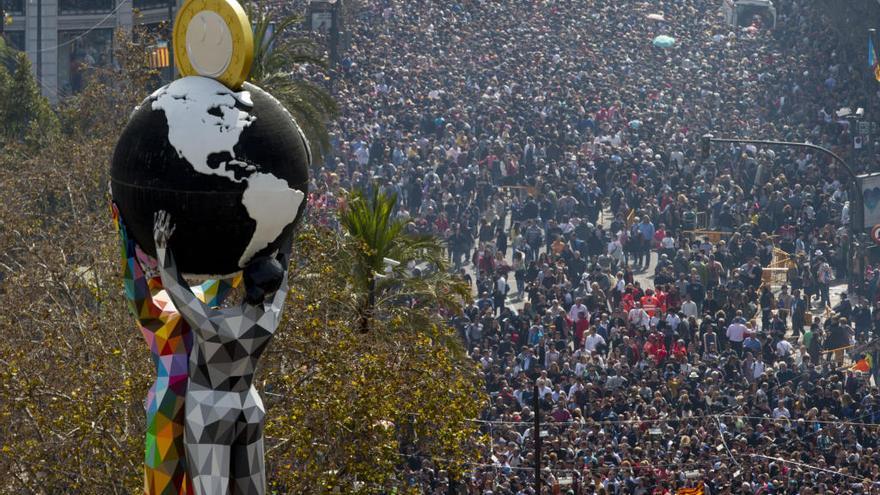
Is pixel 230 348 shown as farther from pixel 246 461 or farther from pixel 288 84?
pixel 288 84

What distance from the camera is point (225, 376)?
56.4 feet

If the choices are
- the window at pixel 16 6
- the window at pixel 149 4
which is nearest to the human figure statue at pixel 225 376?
the window at pixel 149 4

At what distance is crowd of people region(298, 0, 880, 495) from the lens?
30984 millimetres

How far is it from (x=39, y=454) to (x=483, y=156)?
29.3 metres

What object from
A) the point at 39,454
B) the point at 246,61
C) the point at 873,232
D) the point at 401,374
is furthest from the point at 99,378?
the point at 873,232

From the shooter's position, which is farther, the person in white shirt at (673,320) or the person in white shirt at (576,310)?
the person in white shirt at (576,310)

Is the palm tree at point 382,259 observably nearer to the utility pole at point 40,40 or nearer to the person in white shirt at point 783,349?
the person in white shirt at point 783,349

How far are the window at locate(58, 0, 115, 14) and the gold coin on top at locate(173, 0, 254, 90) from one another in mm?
49196

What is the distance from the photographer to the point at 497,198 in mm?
47250

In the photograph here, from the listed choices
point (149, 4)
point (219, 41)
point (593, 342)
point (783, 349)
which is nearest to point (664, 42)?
point (149, 4)

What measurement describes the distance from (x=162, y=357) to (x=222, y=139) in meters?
2.17

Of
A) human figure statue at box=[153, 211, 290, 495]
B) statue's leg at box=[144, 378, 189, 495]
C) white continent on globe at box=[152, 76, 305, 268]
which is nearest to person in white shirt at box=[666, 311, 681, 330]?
human figure statue at box=[153, 211, 290, 495]

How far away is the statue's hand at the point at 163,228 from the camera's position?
1675 cm

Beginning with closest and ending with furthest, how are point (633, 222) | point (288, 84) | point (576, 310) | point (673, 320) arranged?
point (288, 84)
point (673, 320)
point (576, 310)
point (633, 222)
